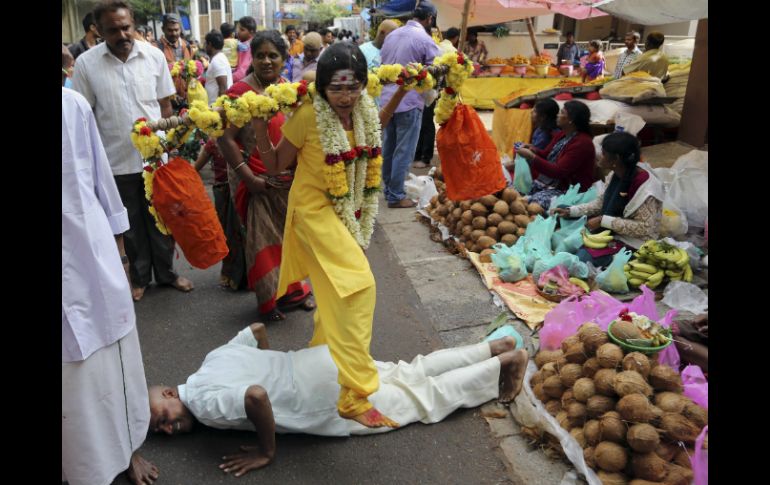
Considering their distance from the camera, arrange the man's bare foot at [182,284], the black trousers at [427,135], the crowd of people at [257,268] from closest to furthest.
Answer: the crowd of people at [257,268]
the man's bare foot at [182,284]
the black trousers at [427,135]

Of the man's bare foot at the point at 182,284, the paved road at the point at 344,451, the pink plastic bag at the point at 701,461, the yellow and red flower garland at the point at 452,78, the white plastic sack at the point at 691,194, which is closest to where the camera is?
the pink plastic bag at the point at 701,461

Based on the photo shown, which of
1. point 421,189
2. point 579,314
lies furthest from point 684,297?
point 421,189

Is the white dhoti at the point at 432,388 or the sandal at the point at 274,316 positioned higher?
the white dhoti at the point at 432,388

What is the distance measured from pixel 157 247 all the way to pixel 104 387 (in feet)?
8.36

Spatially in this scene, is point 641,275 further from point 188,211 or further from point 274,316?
point 188,211

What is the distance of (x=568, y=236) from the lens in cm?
502

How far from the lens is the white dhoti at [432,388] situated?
3.08 metres

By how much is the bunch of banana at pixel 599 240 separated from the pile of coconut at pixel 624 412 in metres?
1.83

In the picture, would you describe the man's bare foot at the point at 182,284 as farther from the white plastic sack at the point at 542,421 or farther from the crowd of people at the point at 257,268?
the white plastic sack at the point at 542,421

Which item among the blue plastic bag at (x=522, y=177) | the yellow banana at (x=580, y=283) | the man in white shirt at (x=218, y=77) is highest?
the man in white shirt at (x=218, y=77)

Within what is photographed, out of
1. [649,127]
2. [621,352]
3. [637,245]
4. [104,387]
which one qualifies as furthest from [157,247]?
[649,127]

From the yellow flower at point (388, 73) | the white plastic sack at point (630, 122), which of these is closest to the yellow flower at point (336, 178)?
the yellow flower at point (388, 73)

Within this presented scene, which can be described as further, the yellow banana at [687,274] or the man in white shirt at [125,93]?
the yellow banana at [687,274]

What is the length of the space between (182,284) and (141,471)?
2379 mm
